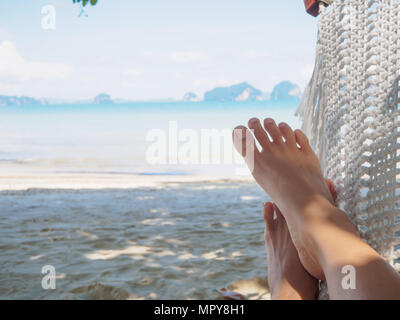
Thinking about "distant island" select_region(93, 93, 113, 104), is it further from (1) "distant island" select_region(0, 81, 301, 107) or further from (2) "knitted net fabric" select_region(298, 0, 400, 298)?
(2) "knitted net fabric" select_region(298, 0, 400, 298)

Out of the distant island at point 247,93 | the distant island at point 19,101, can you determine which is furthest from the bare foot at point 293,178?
the distant island at point 247,93

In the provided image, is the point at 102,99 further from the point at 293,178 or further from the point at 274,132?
the point at 293,178

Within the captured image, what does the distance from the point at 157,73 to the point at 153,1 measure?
554 cm

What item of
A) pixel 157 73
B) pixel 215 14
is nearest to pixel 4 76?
pixel 157 73

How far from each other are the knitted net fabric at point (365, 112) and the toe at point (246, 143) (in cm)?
24

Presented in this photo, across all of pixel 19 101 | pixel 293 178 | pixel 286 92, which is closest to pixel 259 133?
pixel 293 178

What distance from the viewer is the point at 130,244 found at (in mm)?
1868

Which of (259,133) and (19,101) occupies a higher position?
(19,101)

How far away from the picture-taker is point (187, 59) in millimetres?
31625

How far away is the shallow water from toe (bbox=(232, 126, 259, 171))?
512 mm

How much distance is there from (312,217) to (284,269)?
283 mm

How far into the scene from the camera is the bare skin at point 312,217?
0.64 meters

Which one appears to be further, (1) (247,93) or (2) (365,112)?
(1) (247,93)

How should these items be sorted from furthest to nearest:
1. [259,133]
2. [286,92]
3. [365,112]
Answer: [286,92], [259,133], [365,112]
